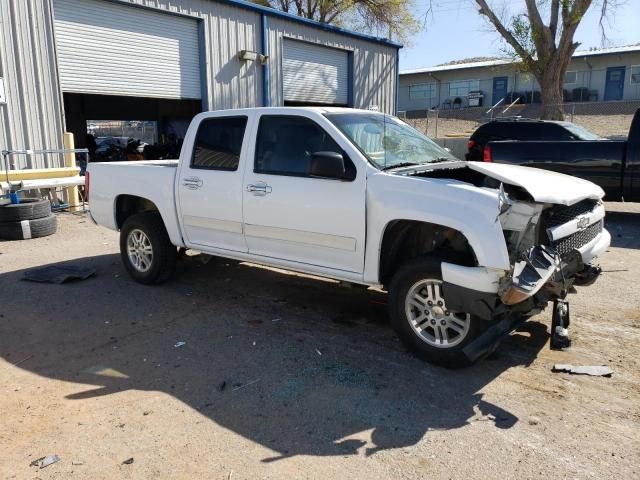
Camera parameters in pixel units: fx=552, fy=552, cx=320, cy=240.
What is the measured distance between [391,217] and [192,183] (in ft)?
8.18

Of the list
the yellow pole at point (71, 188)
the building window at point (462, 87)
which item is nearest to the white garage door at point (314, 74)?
the yellow pole at point (71, 188)

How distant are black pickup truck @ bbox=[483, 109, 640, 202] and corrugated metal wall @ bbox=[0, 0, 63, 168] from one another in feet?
31.6

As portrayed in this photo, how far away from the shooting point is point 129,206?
7.06m

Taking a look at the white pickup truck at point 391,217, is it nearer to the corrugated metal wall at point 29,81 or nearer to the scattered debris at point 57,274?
the scattered debris at point 57,274

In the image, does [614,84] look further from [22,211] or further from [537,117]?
[22,211]

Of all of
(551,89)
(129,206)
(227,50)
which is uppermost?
(227,50)

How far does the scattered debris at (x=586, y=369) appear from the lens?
13.8 ft

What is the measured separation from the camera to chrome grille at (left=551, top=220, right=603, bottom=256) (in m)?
4.25

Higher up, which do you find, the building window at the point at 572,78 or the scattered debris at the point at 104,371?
the building window at the point at 572,78

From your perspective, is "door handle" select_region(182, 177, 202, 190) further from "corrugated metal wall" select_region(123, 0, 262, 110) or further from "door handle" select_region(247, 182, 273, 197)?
"corrugated metal wall" select_region(123, 0, 262, 110)

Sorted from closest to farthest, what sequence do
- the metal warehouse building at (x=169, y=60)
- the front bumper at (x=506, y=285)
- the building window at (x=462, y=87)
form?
the front bumper at (x=506, y=285) < the metal warehouse building at (x=169, y=60) < the building window at (x=462, y=87)

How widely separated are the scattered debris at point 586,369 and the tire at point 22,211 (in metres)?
8.69

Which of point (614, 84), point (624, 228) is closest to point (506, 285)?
point (624, 228)

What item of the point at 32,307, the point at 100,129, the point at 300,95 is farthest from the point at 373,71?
the point at 100,129
